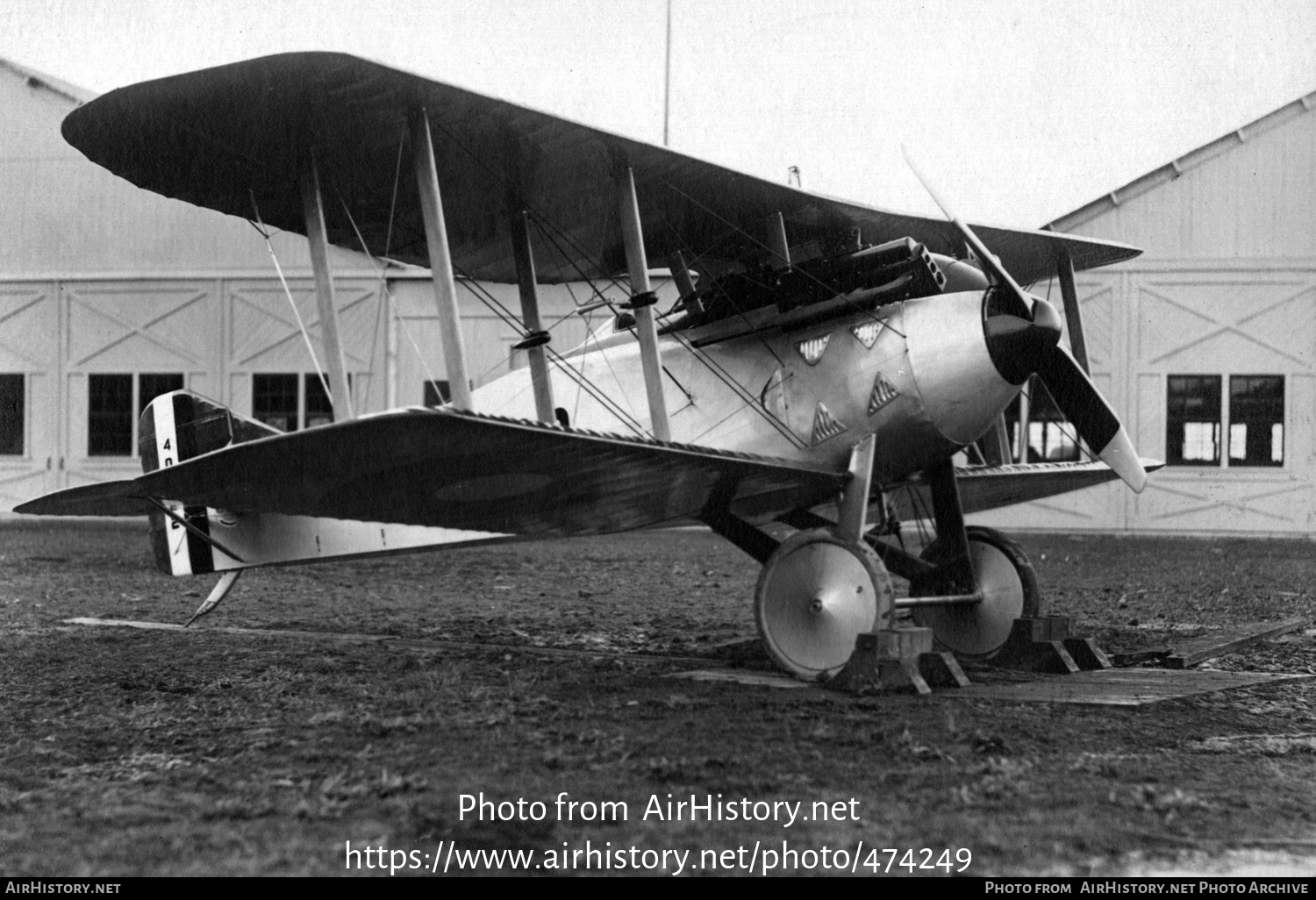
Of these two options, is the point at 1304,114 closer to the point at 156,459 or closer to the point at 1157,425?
the point at 1157,425

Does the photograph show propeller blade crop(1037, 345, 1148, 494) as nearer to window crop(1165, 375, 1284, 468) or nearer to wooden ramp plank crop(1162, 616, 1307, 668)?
wooden ramp plank crop(1162, 616, 1307, 668)

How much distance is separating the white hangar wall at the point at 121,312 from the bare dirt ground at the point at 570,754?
14.8 metres

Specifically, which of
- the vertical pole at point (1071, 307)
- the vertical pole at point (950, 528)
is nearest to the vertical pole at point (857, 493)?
the vertical pole at point (950, 528)

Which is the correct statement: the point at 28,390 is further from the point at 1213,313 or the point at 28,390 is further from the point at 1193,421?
the point at 1213,313

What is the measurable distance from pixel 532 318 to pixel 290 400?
61.3 ft

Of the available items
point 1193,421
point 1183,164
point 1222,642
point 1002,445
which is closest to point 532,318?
point 1002,445

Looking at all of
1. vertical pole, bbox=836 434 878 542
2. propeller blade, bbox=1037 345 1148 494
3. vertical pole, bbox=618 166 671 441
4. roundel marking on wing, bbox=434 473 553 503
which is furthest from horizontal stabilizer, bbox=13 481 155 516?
propeller blade, bbox=1037 345 1148 494

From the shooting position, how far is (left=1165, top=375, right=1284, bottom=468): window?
2488 centimetres

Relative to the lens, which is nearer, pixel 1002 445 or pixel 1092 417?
pixel 1092 417

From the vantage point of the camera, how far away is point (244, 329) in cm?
2706

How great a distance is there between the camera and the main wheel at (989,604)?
9.48 m

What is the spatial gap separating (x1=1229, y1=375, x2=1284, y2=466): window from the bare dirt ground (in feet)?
46.6

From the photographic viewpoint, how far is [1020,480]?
10734 mm

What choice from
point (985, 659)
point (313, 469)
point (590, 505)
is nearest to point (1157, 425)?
point (985, 659)
